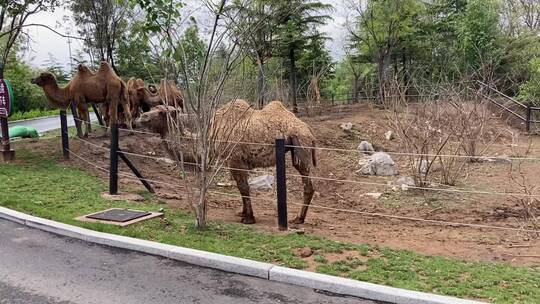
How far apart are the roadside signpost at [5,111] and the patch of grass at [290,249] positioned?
2.22 m

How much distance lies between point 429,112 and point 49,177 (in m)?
7.56

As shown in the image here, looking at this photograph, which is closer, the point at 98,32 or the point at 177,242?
the point at 177,242

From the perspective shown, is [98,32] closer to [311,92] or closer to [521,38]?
[311,92]

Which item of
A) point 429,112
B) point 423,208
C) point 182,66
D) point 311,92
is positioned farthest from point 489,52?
point 182,66

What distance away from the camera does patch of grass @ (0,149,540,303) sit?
13.2 feet

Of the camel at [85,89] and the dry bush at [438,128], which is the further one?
the camel at [85,89]

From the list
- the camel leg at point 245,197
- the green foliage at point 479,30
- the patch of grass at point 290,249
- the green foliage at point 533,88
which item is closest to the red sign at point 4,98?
the patch of grass at point 290,249

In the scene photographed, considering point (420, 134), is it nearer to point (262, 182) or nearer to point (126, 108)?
point (262, 182)

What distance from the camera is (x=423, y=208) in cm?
791

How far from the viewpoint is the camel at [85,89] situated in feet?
37.9

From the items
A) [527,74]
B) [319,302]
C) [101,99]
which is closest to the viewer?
[319,302]

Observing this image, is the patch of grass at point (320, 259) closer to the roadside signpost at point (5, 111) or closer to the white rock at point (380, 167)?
the white rock at point (380, 167)

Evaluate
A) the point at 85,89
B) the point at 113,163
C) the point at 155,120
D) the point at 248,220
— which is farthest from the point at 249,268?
the point at 85,89

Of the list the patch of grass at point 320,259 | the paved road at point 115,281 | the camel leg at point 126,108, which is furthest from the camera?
the camel leg at point 126,108
